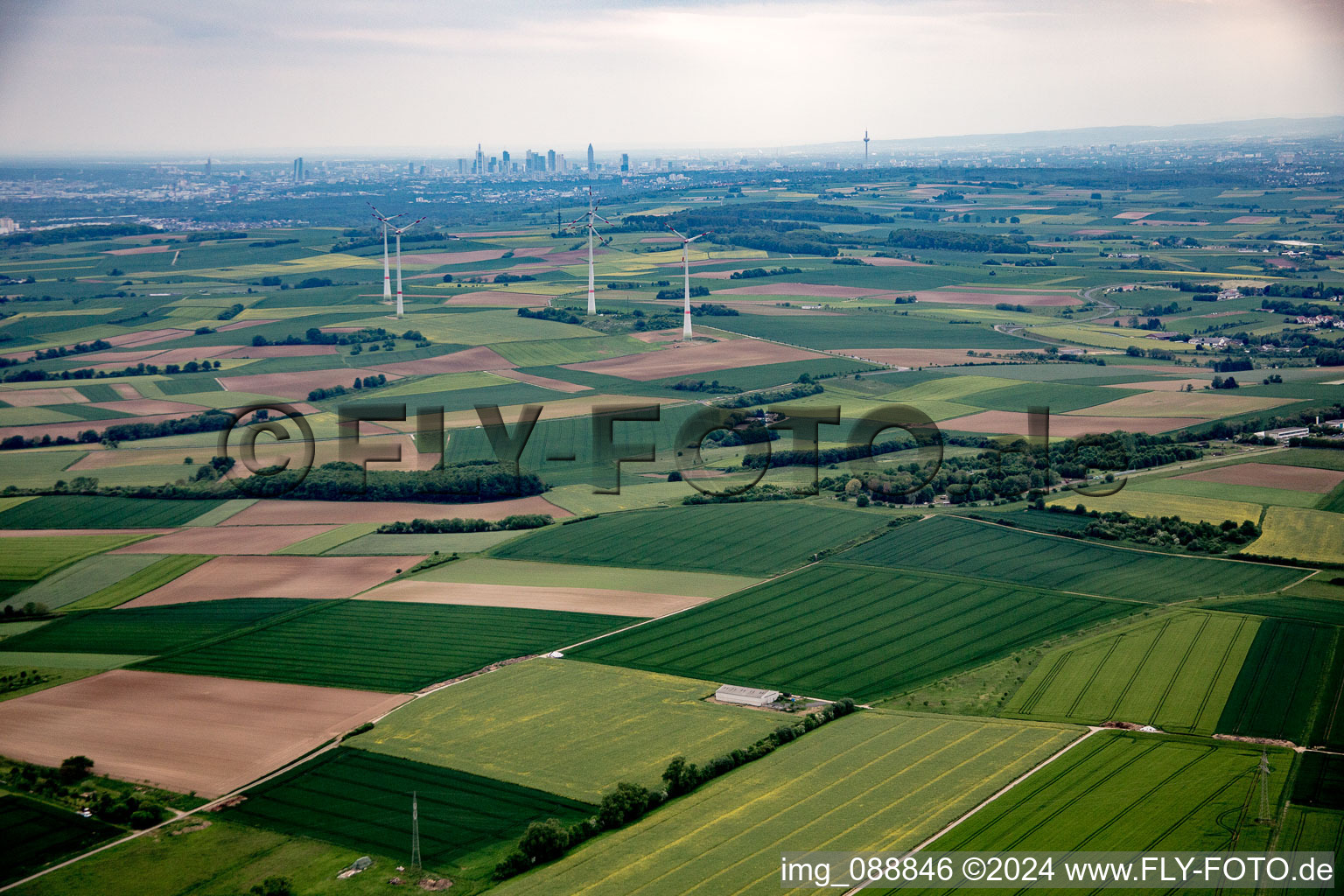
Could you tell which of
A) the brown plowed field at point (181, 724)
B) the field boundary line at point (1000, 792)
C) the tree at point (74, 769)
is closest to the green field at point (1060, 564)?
the field boundary line at point (1000, 792)

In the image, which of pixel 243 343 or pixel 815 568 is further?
pixel 243 343

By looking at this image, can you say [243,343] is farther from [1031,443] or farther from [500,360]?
[1031,443]

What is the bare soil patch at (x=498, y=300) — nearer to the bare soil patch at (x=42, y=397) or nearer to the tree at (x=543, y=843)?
the bare soil patch at (x=42, y=397)

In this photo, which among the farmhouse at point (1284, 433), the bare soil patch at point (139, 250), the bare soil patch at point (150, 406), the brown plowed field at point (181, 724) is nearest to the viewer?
the brown plowed field at point (181, 724)

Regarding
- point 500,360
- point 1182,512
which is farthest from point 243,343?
point 1182,512

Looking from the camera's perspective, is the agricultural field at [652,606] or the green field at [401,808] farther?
the agricultural field at [652,606]

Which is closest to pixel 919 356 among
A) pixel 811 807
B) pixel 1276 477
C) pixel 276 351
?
pixel 1276 477
